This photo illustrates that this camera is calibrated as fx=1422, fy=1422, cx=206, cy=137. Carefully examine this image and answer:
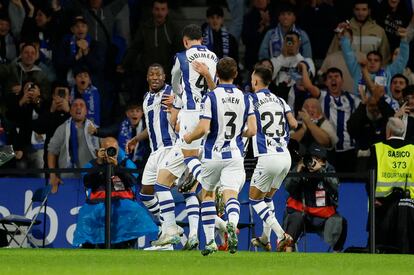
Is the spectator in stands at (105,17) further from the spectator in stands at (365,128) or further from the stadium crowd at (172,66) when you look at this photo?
the spectator in stands at (365,128)

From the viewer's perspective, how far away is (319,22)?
23.0m

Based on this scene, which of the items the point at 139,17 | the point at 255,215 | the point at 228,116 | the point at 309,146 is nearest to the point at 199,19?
the point at 139,17

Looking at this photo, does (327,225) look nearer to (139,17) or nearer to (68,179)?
(68,179)

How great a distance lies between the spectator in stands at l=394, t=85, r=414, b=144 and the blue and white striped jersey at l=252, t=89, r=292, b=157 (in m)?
3.05

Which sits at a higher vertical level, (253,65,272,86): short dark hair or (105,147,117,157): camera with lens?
(253,65,272,86): short dark hair

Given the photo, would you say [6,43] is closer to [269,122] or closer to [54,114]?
[54,114]

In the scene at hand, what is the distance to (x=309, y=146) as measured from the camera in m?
21.2

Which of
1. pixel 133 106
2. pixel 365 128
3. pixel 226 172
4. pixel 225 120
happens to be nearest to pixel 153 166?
pixel 226 172

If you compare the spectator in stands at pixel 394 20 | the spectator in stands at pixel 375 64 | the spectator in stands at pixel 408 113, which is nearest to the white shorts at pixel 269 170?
the spectator in stands at pixel 408 113

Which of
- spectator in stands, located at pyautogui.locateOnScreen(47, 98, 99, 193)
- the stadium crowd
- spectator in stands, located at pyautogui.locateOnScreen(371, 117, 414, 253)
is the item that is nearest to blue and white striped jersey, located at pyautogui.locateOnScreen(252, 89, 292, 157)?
the stadium crowd

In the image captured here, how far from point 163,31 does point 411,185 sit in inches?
216

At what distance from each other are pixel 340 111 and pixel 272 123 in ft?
14.2

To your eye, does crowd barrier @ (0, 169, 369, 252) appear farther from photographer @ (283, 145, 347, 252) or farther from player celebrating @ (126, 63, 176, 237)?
player celebrating @ (126, 63, 176, 237)

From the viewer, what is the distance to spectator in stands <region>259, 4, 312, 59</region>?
22312 millimetres
